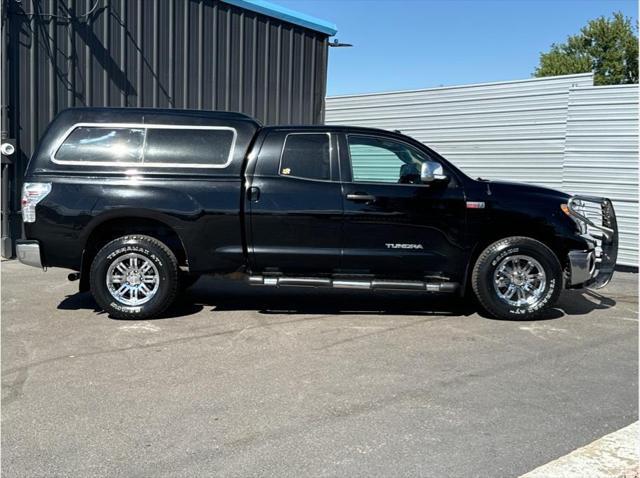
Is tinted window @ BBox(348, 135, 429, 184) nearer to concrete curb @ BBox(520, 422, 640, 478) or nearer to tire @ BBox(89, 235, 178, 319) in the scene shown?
tire @ BBox(89, 235, 178, 319)

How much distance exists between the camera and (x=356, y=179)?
6.47 m

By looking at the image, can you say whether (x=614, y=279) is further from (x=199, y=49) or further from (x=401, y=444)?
(x=199, y=49)

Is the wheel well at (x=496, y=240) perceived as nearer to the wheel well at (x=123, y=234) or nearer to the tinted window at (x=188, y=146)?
the tinted window at (x=188, y=146)

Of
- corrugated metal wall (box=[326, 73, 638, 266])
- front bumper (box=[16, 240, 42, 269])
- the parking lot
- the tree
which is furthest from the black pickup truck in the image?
the tree

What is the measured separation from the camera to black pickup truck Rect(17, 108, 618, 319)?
6.35 m

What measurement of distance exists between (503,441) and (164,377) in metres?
2.50

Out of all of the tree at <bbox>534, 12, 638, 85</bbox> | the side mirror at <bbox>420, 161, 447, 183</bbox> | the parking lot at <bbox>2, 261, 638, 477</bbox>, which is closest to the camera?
the parking lot at <bbox>2, 261, 638, 477</bbox>

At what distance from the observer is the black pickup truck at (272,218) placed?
250 inches

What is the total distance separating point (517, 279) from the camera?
257 inches

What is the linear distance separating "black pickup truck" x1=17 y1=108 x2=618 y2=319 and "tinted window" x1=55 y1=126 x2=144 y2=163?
0.03 feet

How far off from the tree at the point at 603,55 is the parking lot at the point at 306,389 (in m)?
36.3

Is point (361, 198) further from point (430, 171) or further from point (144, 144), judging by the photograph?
point (144, 144)

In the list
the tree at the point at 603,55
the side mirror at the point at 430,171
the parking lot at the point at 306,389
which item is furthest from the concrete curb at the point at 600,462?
the tree at the point at 603,55

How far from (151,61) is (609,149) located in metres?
7.95
